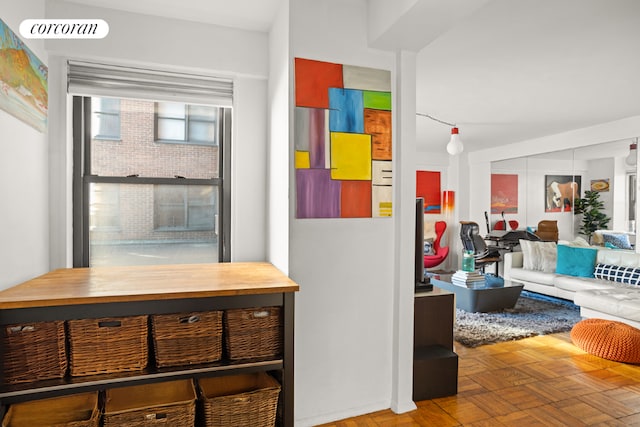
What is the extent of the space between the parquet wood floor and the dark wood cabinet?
0.29 feet

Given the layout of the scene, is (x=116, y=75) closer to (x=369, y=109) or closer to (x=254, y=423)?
(x=369, y=109)

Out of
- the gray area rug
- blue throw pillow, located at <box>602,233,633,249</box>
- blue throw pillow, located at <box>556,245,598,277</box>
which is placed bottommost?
the gray area rug

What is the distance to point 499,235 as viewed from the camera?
23.9 feet

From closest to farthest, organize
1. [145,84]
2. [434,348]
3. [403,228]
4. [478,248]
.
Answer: [403,228]
[145,84]
[434,348]
[478,248]

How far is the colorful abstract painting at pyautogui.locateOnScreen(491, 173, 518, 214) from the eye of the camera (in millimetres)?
7055

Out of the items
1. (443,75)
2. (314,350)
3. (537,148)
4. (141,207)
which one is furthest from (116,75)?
(537,148)

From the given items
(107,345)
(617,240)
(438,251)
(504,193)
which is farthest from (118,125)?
(438,251)

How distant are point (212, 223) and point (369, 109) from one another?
4.57 ft

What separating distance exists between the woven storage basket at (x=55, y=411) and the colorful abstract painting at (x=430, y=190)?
714 centimetres

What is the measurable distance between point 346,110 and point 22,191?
5.94ft

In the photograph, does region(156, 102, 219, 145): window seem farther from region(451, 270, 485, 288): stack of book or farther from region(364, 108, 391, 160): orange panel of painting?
region(451, 270, 485, 288): stack of book

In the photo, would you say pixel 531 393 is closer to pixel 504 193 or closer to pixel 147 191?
pixel 147 191

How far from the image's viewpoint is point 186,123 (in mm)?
2859

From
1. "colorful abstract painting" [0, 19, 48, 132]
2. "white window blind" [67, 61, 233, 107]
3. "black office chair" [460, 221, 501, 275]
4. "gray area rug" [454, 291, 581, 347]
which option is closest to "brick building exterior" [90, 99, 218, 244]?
"white window blind" [67, 61, 233, 107]
